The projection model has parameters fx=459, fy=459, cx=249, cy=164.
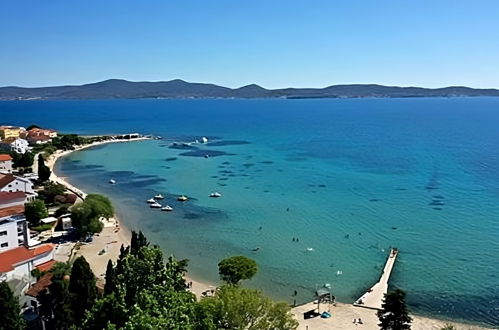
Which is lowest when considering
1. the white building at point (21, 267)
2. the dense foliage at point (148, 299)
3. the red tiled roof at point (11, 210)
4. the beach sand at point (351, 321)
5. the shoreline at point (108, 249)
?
the beach sand at point (351, 321)

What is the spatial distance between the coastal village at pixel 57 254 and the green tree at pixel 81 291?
1463 millimetres

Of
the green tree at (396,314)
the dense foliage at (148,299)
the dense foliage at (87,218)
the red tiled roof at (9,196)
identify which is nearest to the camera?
the dense foliage at (148,299)

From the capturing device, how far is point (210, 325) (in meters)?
14.6

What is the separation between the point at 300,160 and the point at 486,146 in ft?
144

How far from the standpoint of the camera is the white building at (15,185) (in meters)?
46.4

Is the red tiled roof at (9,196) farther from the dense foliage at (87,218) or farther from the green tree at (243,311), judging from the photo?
the green tree at (243,311)

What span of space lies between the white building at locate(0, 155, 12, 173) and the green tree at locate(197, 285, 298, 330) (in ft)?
→ 194

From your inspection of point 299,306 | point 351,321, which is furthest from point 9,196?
point 351,321

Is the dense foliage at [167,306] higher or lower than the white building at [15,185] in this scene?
higher

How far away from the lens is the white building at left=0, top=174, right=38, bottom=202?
46375 mm

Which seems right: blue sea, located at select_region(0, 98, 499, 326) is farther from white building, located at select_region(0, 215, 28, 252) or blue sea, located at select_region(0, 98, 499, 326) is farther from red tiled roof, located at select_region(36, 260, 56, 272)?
white building, located at select_region(0, 215, 28, 252)

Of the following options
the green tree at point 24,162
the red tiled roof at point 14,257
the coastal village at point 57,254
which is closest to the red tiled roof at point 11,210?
the coastal village at point 57,254

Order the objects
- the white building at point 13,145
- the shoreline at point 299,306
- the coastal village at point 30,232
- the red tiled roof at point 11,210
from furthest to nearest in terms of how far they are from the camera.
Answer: the white building at point 13,145 < the red tiled roof at point 11,210 < the coastal village at point 30,232 < the shoreline at point 299,306

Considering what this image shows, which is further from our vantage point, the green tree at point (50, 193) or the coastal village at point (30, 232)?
the green tree at point (50, 193)
